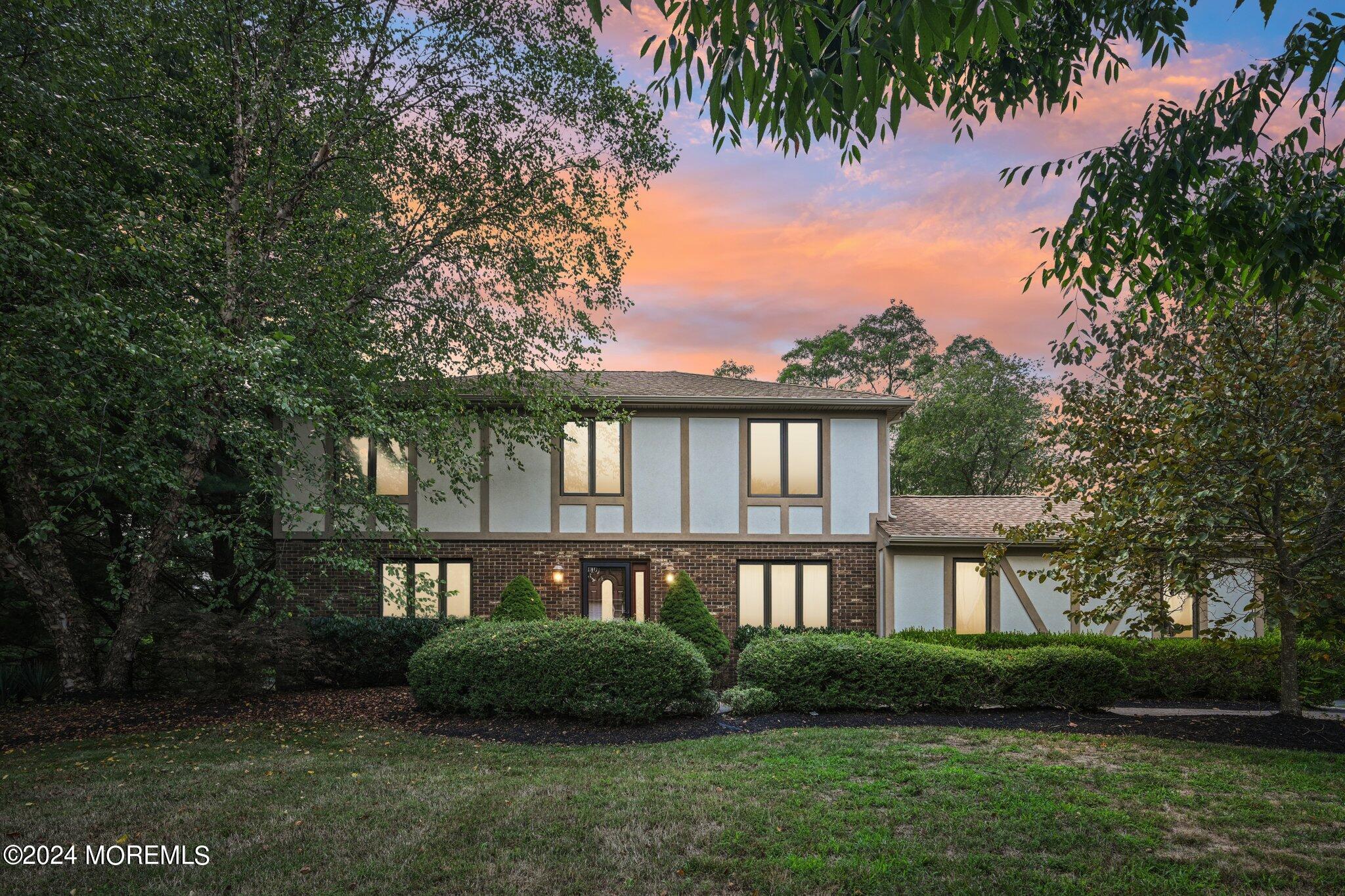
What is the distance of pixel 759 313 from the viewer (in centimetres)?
2011

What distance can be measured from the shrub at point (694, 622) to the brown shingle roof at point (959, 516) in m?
3.61

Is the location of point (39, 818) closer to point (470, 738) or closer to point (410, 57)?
point (470, 738)

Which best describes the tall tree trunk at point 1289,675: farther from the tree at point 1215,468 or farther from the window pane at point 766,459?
the window pane at point 766,459

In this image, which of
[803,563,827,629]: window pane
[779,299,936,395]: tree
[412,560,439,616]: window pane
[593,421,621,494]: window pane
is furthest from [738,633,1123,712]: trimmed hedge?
[779,299,936,395]: tree

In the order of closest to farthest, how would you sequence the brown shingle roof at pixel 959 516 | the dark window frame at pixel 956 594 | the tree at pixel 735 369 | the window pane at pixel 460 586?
the brown shingle roof at pixel 959 516, the dark window frame at pixel 956 594, the window pane at pixel 460 586, the tree at pixel 735 369

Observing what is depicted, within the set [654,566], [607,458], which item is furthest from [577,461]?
[654,566]

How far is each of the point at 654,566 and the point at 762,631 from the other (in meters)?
2.33

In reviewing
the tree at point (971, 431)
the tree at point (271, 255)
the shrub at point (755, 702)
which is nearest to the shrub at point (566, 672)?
the shrub at point (755, 702)

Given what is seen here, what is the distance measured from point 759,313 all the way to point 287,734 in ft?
51.2

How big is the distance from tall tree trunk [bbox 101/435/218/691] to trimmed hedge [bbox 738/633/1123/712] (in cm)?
799

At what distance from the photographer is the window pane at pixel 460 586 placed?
13.3 metres

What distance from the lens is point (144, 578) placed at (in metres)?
9.72

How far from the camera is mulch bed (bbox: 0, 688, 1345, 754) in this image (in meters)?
7.81

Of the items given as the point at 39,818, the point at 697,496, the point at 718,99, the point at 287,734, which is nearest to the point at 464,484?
the point at 697,496
